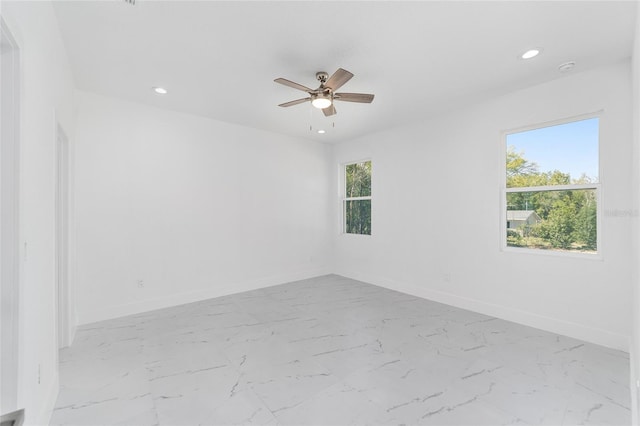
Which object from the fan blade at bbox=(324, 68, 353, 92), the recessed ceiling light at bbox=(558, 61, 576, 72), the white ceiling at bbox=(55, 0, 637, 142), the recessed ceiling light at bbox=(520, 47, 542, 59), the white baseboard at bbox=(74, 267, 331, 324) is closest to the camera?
the white ceiling at bbox=(55, 0, 637, 142)

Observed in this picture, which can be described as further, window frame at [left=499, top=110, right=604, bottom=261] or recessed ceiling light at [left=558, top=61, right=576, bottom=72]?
window frame at [left=499, top=110, right=604, bottom=261]

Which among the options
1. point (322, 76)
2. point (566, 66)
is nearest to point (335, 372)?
point (322, 76)

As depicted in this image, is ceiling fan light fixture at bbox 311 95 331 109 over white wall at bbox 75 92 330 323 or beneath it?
over

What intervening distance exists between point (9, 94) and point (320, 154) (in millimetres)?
4809

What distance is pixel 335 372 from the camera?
2.37 meters

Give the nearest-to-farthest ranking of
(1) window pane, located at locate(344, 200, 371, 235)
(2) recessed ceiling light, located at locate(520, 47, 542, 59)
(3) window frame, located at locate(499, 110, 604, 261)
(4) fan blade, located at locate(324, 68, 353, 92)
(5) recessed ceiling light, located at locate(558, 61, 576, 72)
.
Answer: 1. (4) fan blade, located at locate(324, 68, 353, 92)
2. (2) recessed ceiling light, located at locate(520, 47, 542, 59)
3. (5) recessed ceiling light, located at locate(558, 61, 576, 72)
4. (3) window frame, located at locate(499, 110, 604, 261)
5. (1) window pane, located at locate(344, 200, 371, 235)

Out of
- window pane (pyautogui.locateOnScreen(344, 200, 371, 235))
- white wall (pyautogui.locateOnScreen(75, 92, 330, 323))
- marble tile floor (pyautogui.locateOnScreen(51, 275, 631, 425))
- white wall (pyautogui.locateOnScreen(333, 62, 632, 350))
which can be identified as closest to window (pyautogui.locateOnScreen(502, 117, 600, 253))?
white wall (pyautogui.locateOnScreen(333, 62, 632, 350))

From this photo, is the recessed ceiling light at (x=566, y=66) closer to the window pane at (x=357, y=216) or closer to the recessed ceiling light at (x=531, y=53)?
the recessed ceiling light at (x=531, y=53)

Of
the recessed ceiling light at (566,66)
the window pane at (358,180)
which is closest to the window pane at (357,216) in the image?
the window pane at (358,180)

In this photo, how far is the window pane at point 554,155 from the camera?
3.02m

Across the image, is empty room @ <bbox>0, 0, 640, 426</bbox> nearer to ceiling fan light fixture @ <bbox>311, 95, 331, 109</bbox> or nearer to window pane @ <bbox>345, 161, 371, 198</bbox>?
Result: ceiling fan light fixture @ <bbox>311, 95, 331, 109</bbox>

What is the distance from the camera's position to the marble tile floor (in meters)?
1.89

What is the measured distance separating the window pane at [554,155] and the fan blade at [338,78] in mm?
2352

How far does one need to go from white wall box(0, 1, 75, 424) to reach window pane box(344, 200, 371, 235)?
4365 mm
